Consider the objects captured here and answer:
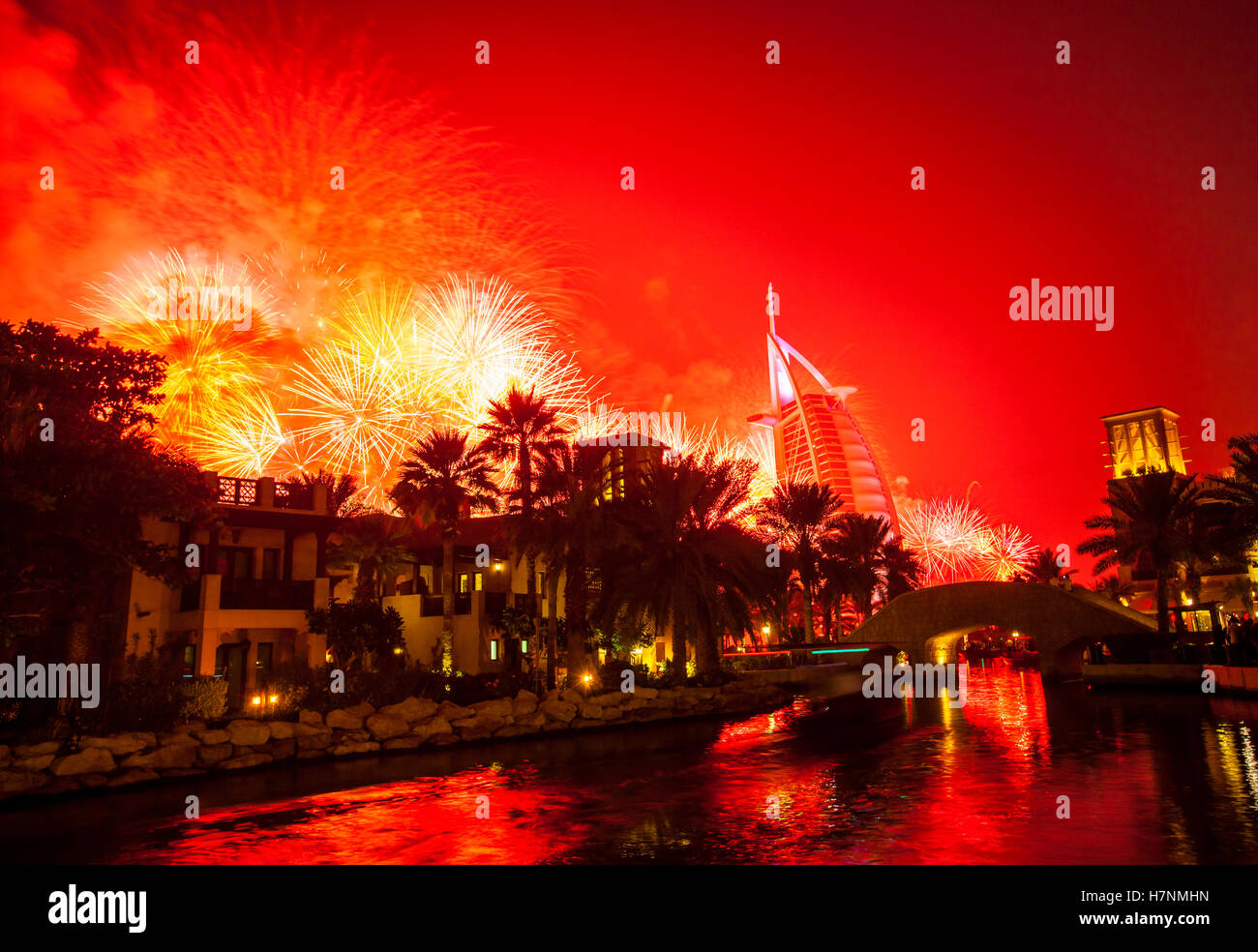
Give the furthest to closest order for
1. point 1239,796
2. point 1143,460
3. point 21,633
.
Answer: point 1143,460 → point 21,633 → point 1239,796

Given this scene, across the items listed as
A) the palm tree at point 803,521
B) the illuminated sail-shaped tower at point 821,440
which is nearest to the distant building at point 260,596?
the palm tree at point 803,521

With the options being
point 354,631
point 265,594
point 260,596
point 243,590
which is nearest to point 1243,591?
point 354,631

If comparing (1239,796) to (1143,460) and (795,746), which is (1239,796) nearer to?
(795,746)

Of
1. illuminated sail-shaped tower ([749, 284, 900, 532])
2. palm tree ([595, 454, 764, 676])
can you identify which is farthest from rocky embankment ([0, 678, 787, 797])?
illuminated sail-shaped tower ([749, 284, 900, 532])

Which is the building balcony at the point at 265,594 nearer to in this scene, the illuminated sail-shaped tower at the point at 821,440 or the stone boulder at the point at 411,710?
the stone boulder at the point at 411,710

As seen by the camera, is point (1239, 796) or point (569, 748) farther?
point (569, 748)

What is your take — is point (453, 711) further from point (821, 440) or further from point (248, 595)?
point (821, 440)
